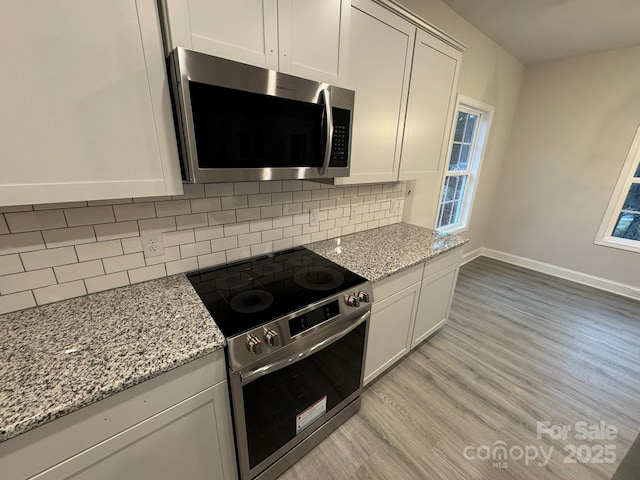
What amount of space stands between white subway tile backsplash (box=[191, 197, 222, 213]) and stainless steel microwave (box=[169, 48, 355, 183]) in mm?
308

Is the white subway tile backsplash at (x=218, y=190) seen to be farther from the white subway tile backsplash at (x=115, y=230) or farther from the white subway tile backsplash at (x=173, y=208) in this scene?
the white subway tile backsplash at (x=115, y=230)

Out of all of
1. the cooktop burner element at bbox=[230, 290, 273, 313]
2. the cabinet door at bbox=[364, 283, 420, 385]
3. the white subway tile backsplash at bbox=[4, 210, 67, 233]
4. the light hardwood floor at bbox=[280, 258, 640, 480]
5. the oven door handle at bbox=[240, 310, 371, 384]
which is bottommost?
the light hardwood floor at bbox=[280, 258, 640, 480]

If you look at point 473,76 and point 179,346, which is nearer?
point 179,346

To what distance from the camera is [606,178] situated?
3135 millimetres

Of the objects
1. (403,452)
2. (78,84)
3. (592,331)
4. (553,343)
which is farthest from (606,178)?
(78,84)

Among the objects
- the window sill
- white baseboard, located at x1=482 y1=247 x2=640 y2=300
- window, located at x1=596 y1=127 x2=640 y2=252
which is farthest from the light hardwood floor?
window, located at x1=596 y1=127 x2=640 y2=252

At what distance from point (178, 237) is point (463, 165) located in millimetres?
3486

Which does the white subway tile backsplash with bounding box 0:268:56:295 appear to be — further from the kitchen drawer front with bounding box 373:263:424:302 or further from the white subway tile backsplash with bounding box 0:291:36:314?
the kitchen drawer front with bounding box 373:263:424:302

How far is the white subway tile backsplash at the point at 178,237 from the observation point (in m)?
1.24

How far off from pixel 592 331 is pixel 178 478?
11.6 ft

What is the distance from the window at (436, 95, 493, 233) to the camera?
3.12m

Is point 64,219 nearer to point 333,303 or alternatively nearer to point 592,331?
point 333,303

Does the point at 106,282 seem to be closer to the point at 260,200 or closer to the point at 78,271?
the point at 78,271

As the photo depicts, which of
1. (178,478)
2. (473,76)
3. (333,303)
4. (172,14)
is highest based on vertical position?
(473,76)
